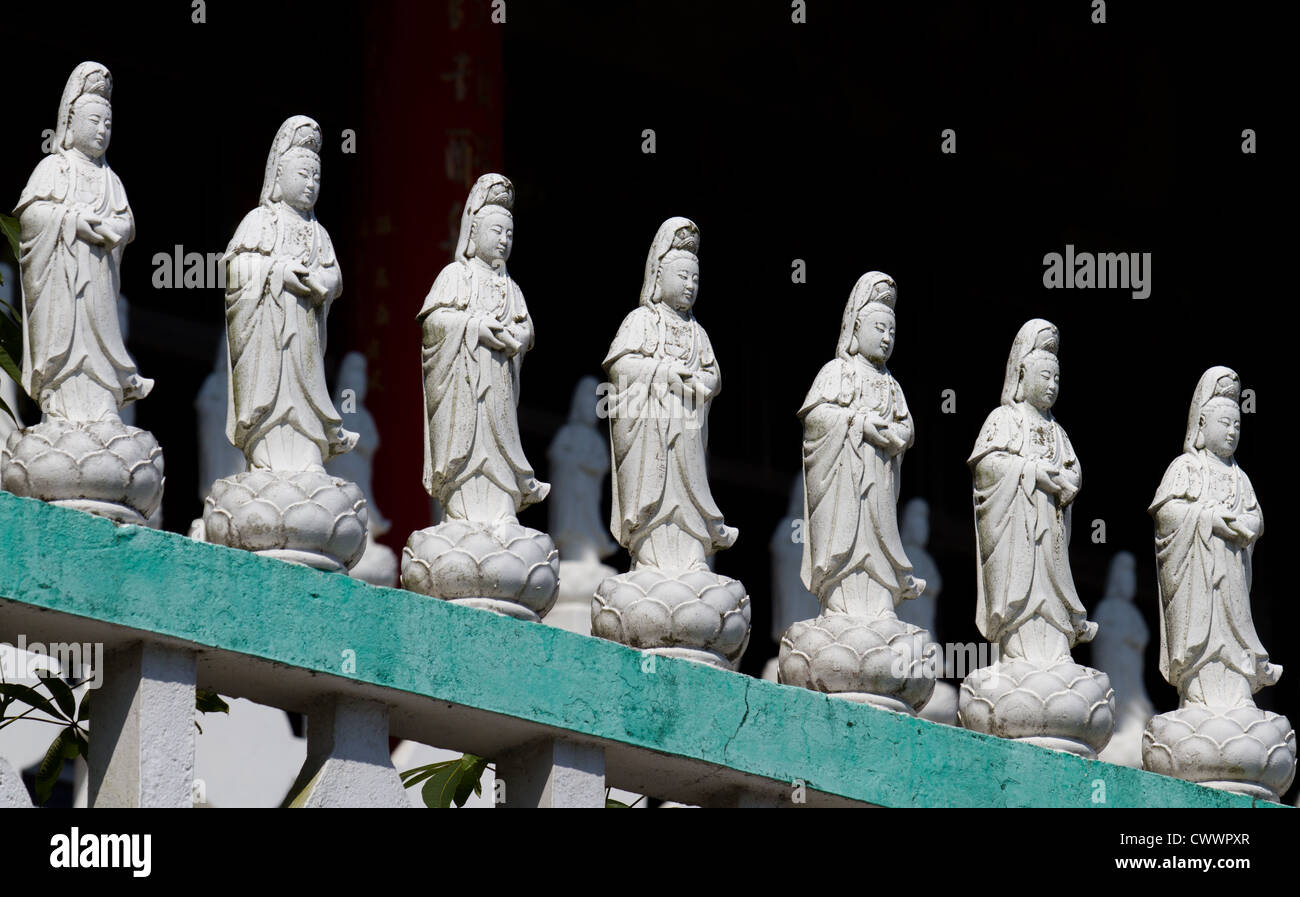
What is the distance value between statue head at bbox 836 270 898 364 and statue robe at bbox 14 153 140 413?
2.35m

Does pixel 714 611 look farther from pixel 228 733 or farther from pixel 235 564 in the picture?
pixel 228 733

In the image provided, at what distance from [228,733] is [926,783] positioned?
5980mm

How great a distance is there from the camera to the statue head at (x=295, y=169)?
7.99m

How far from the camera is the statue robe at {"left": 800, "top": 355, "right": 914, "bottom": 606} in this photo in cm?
852

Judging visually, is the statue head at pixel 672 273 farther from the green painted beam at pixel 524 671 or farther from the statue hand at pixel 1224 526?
the statue hand at pixel 1224 526

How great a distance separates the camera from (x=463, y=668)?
7.72m

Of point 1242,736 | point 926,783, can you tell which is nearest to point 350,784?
point 926,783

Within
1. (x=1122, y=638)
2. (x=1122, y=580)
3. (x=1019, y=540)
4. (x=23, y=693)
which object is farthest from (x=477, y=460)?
(x=1122, y=580)

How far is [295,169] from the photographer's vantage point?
26.2 feet

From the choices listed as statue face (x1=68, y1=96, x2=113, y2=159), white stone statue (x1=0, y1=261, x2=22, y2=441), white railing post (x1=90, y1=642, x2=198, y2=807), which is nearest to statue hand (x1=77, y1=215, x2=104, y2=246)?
statue face (x1=68, y1=96, x2=113, y2=159)

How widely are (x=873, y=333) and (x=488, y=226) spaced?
1307 mm

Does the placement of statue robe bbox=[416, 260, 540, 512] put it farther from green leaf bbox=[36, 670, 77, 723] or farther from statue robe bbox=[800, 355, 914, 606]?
green leaf bbox=[36, 670, 77, 723]

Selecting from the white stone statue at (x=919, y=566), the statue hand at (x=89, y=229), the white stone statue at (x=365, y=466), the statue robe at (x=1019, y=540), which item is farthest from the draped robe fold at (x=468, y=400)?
the white stone statue at (x=919, y=566)

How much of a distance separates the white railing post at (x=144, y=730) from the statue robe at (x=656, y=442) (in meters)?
1.51
